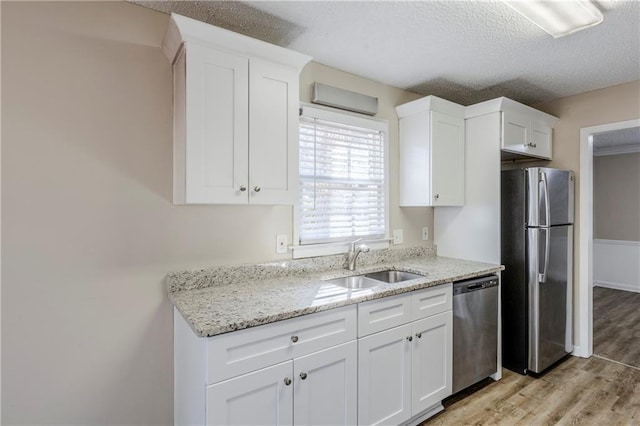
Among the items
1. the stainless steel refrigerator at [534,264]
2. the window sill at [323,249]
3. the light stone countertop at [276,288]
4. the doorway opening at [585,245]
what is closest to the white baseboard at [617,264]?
the doorway opening at [585,245]

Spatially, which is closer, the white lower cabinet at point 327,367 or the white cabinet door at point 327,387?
the white lower cabinet at point 327,367

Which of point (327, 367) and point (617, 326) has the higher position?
point (327, 367)

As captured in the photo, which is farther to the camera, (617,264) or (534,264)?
(617,264)

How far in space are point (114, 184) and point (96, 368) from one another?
3.04 ft

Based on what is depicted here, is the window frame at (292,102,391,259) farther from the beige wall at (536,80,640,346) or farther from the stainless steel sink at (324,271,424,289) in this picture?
the beige wall at (536,80,640,346)

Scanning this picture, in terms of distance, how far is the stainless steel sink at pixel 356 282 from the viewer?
7.54 feet

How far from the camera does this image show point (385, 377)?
75.9 inches

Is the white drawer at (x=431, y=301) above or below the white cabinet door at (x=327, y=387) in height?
above

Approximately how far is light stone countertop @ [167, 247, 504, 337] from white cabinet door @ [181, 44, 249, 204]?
19.9 inches

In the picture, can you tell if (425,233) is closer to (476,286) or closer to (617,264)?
(476,286)

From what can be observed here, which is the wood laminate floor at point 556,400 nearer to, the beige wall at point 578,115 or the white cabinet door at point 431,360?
the white cabinet door at point 431,360

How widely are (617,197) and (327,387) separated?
20.1 ft

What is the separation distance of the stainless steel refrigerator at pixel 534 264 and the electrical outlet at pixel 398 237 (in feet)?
2.86

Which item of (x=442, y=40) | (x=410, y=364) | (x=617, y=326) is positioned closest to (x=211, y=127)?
(x=442, y=40)
